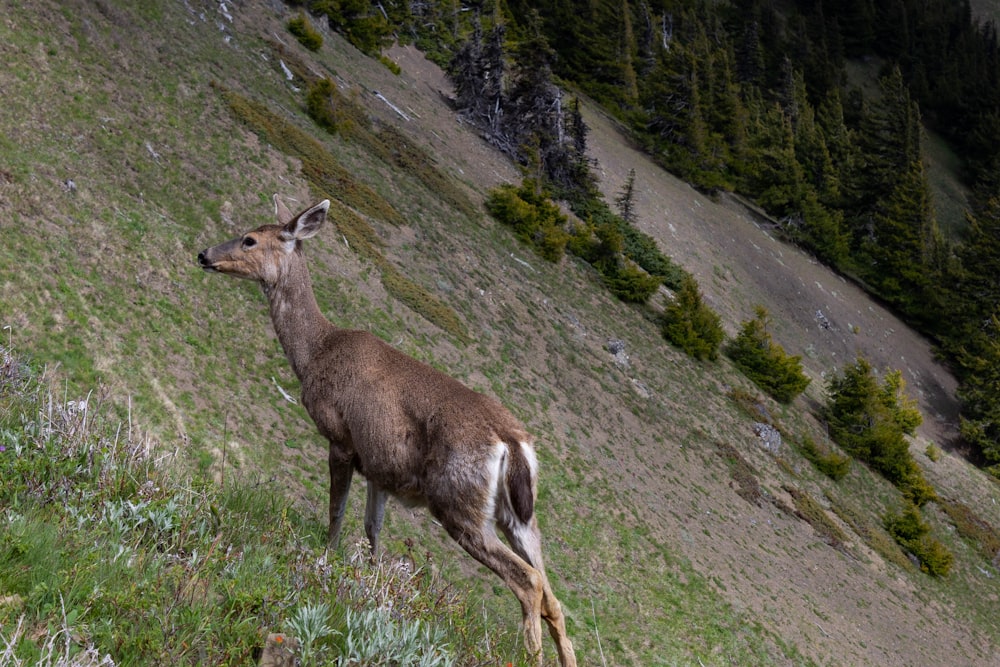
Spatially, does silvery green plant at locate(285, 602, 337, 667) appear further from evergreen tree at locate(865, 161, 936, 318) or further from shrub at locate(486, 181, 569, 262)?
evergreen tree at locate(865, 161, 936, 318)

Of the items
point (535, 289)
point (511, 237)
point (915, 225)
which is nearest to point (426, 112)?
point (511, 237)

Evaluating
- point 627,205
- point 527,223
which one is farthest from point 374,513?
point 627,205

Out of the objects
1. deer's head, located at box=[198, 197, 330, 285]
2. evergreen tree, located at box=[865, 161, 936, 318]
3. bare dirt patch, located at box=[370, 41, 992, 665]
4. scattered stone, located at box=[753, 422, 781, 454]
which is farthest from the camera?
evergreen tree, located at box=[865, 161, 936, 318]

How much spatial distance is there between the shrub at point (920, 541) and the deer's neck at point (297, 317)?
2967 centimetres

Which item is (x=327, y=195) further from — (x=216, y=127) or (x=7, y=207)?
(x=7, y=207)

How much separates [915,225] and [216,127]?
212 feet

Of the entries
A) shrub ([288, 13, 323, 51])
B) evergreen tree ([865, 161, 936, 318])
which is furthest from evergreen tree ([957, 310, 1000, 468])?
shrub ([288, 13, 323, 51])

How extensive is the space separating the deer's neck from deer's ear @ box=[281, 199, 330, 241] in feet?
1.00

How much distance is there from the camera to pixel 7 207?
12.6 meters

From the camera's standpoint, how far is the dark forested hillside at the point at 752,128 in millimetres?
47156

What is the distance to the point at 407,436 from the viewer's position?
6984mm

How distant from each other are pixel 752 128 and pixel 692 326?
46591mm

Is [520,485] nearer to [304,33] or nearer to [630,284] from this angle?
[630,284]

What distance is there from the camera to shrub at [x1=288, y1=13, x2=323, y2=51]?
3659cm
